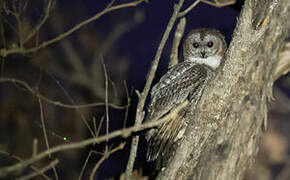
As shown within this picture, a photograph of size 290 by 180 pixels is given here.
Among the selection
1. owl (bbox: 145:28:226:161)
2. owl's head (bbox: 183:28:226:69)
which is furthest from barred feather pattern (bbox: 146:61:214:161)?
owl's head (bbox: 183:28:226:69)

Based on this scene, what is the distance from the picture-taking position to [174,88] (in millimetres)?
3439

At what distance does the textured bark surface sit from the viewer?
7.73ft

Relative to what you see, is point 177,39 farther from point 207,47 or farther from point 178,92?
point 178,92

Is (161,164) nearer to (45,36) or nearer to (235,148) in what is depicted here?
(235,148)

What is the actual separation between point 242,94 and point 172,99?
1.08 meters

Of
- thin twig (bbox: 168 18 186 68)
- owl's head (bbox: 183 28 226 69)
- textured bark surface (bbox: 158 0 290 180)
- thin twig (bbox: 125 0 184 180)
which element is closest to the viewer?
textured bark surface (bbox: 158 0 290 180)

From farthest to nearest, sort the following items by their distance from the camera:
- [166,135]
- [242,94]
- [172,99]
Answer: [172,99] → [166,135] → [242,94]

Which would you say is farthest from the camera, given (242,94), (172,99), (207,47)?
(207,47)

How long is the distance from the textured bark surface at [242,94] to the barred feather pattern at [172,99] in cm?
59

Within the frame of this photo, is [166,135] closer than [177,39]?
Yes

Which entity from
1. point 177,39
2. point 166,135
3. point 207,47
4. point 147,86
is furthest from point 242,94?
point 177,39

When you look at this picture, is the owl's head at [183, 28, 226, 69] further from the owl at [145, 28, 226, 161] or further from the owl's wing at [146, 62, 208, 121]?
the owl's wing at [146, 62, 208, 121]

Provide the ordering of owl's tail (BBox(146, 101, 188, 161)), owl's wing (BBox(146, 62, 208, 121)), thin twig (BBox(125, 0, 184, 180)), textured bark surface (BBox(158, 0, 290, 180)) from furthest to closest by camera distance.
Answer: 1. owl's wing (BBox(146, 62, 208, 121))
2. owl's tail (BBox(146, 101, 188, 161))
3. thin twig (BBox(125, 0, 184, 180))
4. textured bark surface (BBox(158, 0, 290, 180))

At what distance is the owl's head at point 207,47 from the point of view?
13.1 ft
